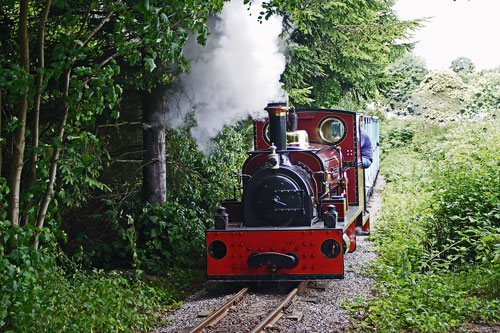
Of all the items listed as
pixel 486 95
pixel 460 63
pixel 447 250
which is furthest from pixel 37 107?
pixel 460 63

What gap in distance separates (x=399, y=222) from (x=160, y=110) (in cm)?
512

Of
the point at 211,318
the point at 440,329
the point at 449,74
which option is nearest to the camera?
the point at 440,329

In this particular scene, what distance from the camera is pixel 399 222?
11.2 metres

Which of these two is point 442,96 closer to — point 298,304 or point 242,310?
point 298,304

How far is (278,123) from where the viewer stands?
25.6ft

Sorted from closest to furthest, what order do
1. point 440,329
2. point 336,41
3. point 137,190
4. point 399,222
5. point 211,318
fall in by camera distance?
1. point 440,329
2. point 211,318
3. point 137,190
4. point 399,222
5. point 336,41

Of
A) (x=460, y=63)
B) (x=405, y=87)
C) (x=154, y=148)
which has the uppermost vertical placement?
(x=460, y=63)

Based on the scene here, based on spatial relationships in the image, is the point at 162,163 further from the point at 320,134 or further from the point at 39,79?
the point at 39,79

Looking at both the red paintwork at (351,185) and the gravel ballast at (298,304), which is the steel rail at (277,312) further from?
the red paintwork at (351,185)

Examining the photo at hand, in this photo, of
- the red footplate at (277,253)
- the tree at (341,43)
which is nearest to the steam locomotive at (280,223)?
the red footplate at (277,253)

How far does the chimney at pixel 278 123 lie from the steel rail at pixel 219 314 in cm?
205

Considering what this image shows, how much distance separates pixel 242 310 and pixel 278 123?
2543 millimetres

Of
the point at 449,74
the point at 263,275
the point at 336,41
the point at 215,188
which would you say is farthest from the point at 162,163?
the point at 449,74

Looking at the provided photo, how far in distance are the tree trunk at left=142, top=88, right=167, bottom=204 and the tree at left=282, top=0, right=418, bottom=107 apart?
3.64 m
